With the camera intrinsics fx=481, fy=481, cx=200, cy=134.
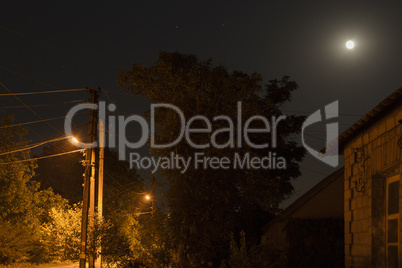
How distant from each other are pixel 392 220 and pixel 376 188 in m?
0.67

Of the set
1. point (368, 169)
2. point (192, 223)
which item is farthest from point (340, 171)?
point (368, 169)

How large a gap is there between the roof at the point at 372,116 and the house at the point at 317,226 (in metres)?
8.59

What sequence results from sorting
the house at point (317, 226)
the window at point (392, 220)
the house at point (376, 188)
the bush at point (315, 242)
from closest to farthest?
the house at point (376, 188), the window at point (392, 220), the bush at point (315, 242), the house at point (317, 226)

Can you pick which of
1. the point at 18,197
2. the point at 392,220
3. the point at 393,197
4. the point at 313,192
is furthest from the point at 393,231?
the point at 18,197

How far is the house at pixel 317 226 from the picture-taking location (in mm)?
18609

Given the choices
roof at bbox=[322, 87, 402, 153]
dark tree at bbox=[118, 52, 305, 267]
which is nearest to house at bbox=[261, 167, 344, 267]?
dark tree at bbox=[118, 52, 305, 267]

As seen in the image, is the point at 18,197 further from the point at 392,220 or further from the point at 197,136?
the point at 392,220

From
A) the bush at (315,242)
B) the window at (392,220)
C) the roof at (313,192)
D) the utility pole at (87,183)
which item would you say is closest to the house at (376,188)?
the window at (392,220)

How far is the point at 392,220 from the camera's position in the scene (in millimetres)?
8461

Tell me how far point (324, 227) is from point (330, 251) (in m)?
1.07

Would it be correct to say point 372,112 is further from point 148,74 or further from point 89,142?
point 148,74

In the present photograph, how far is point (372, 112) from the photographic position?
8258 mm

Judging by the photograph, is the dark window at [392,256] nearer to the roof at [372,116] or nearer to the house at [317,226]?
the roof at [372,116]

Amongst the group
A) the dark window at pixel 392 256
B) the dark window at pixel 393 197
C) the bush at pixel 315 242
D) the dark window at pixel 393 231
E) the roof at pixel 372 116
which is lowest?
the bush at pixel 315 242
